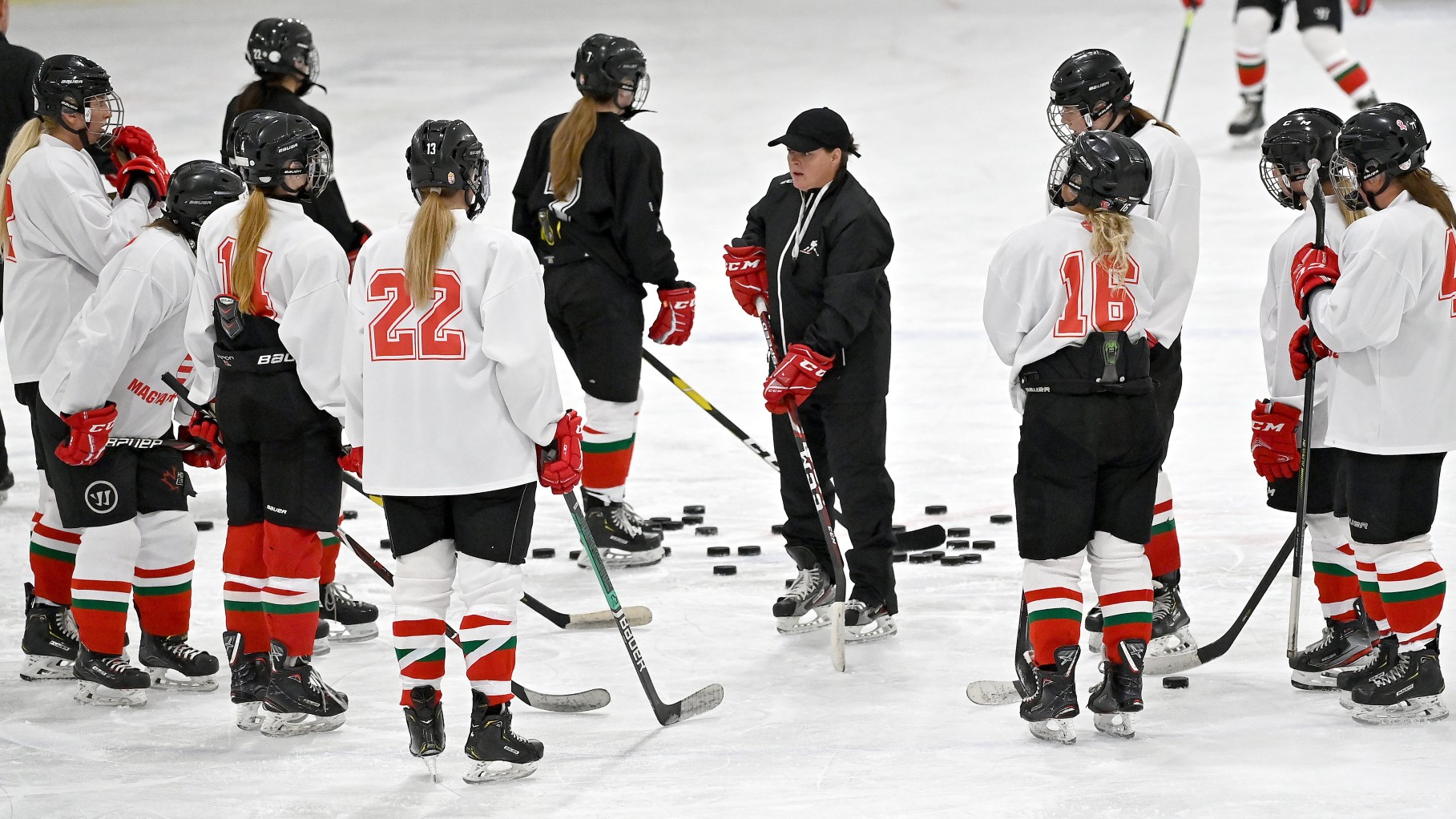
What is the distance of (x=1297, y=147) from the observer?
3.82 metres

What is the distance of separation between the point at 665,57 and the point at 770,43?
0.84m

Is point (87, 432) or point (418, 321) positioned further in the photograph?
point (87, 432)

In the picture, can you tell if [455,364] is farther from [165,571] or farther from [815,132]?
[815,132]

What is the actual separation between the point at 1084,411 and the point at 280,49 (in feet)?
9.12

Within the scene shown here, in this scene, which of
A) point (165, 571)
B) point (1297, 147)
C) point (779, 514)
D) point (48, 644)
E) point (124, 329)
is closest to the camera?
point (124, 329)

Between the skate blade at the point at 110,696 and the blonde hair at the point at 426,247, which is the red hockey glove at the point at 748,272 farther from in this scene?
the skate blade at the point at 110,696

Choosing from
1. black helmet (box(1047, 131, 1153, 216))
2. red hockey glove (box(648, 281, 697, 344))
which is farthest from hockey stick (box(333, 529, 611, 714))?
red hockey glove (box(648, 281, 697, 344))

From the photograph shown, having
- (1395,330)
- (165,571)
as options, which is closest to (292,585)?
(165,571)

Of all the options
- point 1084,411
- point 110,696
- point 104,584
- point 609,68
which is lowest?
point 110,696

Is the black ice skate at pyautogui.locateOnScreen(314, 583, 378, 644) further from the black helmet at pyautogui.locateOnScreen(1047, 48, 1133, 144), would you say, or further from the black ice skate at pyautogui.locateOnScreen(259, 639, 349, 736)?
the black helmet at pyautogui.locateOnScreen(1047, 48, 1133, 144)

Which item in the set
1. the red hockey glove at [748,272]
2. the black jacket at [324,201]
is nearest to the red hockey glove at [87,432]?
the black jacket at [324,201]

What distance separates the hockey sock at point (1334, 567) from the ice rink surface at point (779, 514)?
193mm

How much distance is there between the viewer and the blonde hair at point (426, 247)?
10.4 feet

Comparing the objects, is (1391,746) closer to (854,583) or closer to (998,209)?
(854,583)
